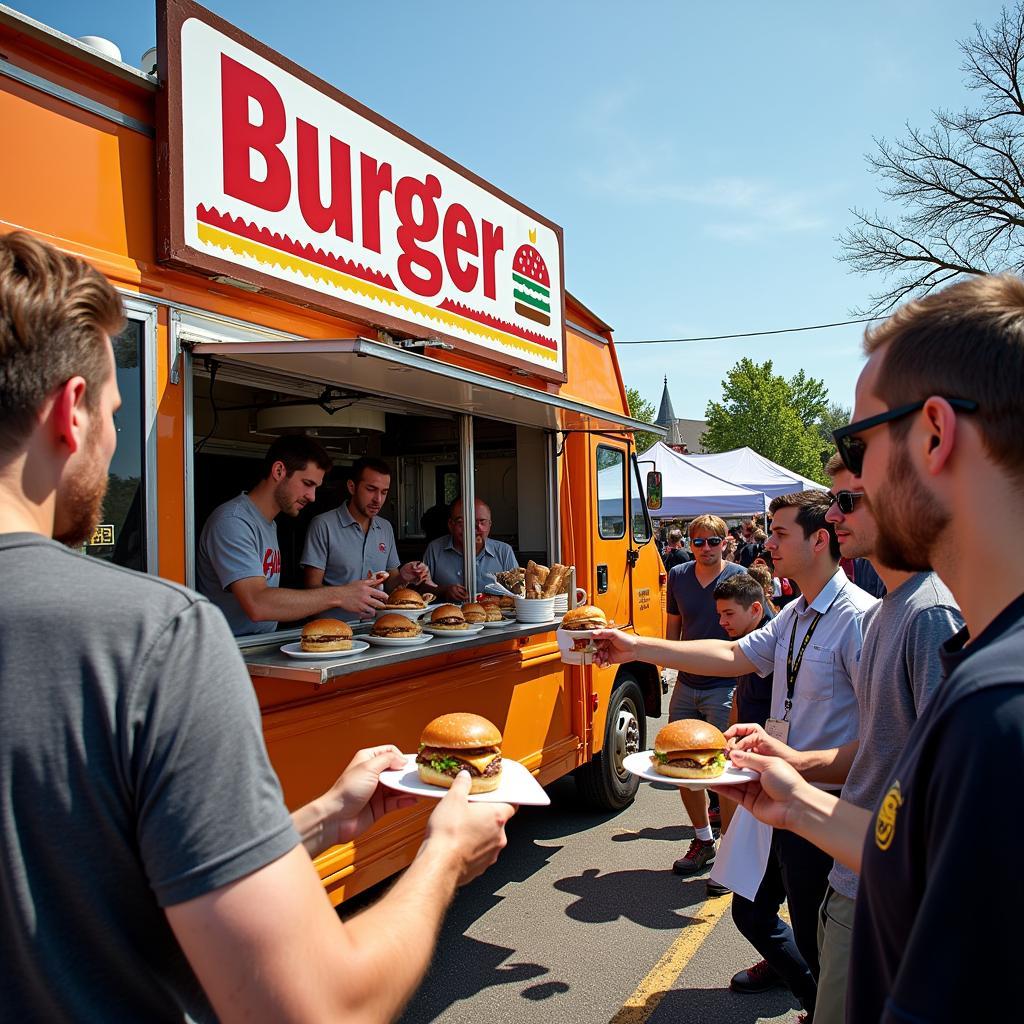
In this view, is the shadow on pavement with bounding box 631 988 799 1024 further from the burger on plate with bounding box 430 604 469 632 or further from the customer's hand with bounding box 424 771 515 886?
the customer's hand with bounding box 424 771 515 886

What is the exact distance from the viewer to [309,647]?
3387mm

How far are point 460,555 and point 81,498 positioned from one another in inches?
187

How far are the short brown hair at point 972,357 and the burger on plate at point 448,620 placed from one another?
3202mm

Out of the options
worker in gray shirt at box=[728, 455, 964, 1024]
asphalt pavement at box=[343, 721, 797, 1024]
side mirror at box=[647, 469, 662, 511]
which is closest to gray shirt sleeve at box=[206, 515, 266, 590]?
asphalt pavement at box=[343, 721, 797, 1024]

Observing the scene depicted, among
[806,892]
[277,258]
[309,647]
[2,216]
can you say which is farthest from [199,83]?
[806,892]

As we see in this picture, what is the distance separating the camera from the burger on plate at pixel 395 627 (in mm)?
3848

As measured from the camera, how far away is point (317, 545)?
16.1ft

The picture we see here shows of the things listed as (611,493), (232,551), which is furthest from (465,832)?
(611,493)

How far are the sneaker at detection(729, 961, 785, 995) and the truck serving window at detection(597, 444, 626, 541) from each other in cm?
313

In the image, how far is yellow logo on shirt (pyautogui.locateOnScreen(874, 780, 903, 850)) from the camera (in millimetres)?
1035

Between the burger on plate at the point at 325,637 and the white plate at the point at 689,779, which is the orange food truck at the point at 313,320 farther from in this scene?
the white plate at the point at 689,779

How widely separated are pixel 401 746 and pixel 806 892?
6.07ft

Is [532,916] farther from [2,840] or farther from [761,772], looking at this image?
[2,840]

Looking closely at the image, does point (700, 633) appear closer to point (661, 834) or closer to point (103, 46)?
point (661, 834)
